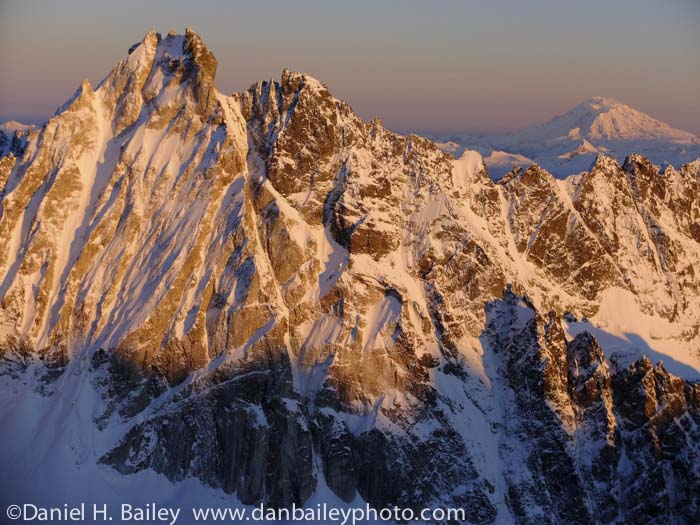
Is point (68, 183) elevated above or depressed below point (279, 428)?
above

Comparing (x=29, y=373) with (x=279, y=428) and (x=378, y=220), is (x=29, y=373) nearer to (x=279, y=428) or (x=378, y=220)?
(x=279, y=428)

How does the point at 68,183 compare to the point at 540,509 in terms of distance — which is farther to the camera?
the point at 68,183

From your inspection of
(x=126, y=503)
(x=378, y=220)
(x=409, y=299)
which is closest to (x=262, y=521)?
(x=126, y=503)

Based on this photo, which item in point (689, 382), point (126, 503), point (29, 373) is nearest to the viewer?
point (126, 503)

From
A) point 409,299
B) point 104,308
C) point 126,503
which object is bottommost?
point 126,503

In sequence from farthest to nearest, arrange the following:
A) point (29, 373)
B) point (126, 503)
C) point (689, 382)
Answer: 1. point (689, 382)
2. point (29, 373)
3. point (126, 503)

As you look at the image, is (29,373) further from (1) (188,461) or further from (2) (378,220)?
(2) (378,220)

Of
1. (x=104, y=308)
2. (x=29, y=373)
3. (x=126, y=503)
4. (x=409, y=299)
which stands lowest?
(x=126, y=503)

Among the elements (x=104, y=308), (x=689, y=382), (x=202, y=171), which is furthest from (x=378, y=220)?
(x=689, y=382)

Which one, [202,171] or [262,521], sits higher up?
[202,171]
